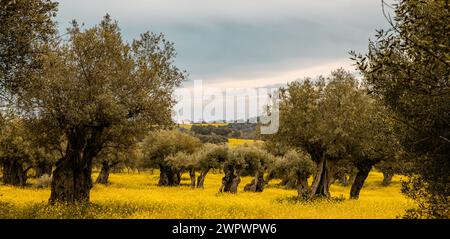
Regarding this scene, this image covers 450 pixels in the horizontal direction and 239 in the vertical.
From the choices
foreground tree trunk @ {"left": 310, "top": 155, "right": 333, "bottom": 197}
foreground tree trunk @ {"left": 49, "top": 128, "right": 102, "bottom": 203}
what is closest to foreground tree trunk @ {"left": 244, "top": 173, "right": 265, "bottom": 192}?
foreground tree trunk @ {"left": 310, "top": 155, "right": 333, "bottom": 197}

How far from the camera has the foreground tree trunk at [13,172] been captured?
57.7 m

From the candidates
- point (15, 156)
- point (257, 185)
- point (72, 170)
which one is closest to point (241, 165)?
point (257, 185)

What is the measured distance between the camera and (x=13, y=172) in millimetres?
58031

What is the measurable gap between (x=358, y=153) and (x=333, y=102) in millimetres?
5285

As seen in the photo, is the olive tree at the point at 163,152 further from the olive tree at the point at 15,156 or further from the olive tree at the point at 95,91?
the olive tree at the point at 95,91

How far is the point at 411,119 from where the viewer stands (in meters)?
16.2

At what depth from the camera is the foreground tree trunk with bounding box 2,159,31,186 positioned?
189 feet

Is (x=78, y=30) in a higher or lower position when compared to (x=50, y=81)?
higher

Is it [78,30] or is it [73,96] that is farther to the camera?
[78,30]

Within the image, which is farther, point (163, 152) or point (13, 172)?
point (163, 152)

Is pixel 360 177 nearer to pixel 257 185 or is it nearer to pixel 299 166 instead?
pixel 299 166

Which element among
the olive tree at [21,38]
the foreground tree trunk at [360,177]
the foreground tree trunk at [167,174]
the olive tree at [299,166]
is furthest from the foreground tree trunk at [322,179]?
the foreground tree trunk at [167,174]

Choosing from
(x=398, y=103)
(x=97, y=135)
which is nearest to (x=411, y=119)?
(x=398, y=103)
